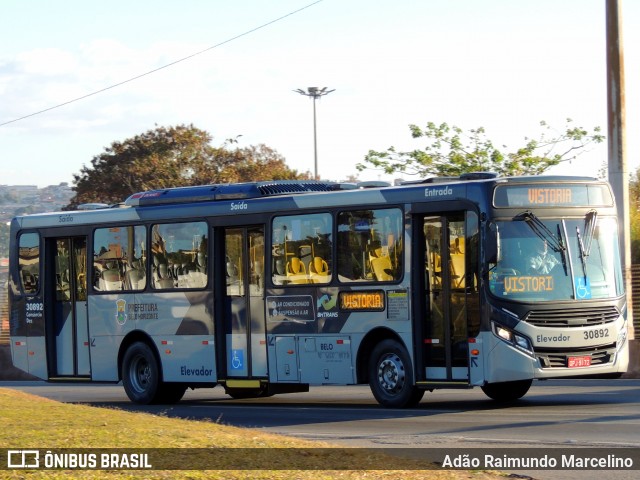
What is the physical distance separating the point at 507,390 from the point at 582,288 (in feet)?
7.86

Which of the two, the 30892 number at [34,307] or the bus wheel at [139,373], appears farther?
the 30892 number at [34,307]

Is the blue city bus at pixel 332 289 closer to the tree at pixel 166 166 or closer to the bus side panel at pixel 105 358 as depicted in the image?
the bus side panel at pixel 105 358

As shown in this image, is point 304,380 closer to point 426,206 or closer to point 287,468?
point 426,206

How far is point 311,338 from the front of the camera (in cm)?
1875

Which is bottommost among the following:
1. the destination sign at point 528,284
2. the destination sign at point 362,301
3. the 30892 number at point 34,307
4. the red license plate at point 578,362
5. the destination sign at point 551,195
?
the red license plate at point 578,362

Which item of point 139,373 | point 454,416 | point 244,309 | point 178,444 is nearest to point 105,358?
point 139,373

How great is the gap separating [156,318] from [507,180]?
711cm

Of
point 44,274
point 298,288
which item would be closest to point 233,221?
point 298,288

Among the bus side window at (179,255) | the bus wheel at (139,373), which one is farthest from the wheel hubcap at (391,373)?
the bus wheel at (139,373)

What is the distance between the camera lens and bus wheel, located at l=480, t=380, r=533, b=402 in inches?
726

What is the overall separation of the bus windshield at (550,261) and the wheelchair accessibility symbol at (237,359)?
5.00 m

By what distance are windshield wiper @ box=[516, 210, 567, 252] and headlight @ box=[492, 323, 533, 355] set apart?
1.35m

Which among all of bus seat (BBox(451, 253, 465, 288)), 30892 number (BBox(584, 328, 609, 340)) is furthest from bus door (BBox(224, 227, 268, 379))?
30892 number (BBox(584, 328, 609, 340))

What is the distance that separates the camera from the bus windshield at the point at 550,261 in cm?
1653
